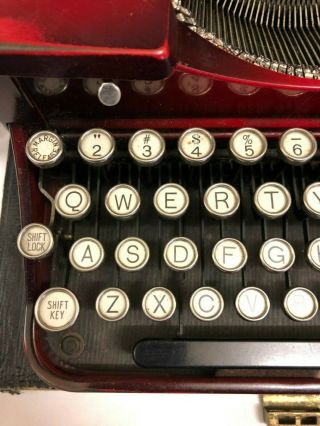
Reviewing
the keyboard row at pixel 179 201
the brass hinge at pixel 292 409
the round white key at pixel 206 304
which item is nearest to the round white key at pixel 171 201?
the keyboard row at pixel 179 201

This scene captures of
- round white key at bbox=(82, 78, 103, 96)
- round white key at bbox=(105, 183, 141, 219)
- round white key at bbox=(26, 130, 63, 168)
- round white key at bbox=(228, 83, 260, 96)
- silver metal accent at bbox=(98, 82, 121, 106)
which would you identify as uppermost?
round white key at bbox=(228, 83, 260, 96)

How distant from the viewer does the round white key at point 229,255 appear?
1248mm

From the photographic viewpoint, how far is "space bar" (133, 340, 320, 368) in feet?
4.24

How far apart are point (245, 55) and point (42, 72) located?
1.59ft

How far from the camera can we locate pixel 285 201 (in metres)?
1.28

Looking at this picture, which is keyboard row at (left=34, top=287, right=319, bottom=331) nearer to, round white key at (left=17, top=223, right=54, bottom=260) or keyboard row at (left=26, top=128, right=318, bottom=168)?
round white key at (left=17, top=223, right=54, bottom=260)

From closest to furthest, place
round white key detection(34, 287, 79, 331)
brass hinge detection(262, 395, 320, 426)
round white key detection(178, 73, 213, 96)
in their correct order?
round white key detection(178, 73, 213, 96)
round white key detection(34, 287, 79, 331)
brass hinge detection(262, 395, 320, 426)

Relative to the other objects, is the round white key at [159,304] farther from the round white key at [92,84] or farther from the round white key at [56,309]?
the round white key at [92,84]

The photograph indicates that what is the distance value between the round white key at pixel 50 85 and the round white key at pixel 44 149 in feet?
0.43

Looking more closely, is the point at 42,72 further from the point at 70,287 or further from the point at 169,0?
the point at 70,287

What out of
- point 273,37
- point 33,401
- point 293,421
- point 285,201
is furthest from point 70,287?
point 273,37

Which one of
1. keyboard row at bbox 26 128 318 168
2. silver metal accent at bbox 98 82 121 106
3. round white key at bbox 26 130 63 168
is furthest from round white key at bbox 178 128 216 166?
round white key at bbox 26 130 63 168

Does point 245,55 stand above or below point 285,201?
above

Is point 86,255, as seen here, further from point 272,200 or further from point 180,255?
point 272,200
